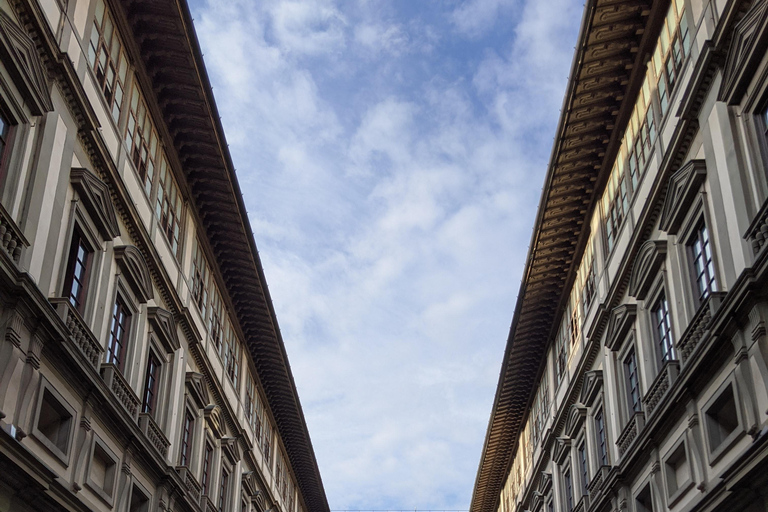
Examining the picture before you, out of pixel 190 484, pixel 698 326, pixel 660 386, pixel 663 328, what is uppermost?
pixel 663 328

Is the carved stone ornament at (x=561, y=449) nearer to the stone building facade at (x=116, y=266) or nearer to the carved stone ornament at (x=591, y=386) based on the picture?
the carved stone ornament at (x=591, y=386)

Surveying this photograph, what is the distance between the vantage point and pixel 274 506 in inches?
1866

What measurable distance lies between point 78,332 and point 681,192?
1358 centimetres

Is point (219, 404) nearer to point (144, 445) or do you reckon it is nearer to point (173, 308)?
point (173, 308)

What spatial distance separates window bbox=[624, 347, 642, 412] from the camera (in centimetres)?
2569

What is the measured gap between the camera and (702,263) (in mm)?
20516

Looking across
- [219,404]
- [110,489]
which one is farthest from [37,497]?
[219,404]

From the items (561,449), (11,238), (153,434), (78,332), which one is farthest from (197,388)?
(11,238)

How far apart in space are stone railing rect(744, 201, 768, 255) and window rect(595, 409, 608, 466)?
13099mm

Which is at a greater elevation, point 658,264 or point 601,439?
point 658,264

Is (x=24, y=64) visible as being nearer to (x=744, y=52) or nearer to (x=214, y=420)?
(x=744, y=52)

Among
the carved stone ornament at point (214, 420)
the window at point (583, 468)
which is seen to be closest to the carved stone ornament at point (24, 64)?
the carved stone ornament at point (214, 420)

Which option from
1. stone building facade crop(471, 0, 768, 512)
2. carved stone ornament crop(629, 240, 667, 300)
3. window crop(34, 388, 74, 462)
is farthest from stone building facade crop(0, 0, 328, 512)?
carved stone ornament crop(629, 240, 667, 300)

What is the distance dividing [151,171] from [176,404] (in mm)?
7148
